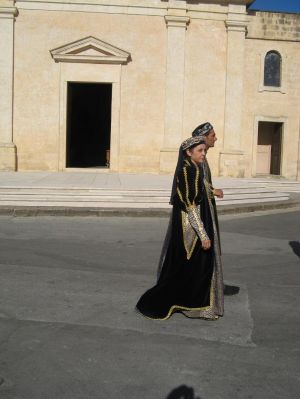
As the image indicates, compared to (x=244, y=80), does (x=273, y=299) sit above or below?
below

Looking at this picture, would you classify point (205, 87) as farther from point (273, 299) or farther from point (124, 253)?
point (273, 299)

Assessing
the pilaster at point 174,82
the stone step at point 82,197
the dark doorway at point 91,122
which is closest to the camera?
→ the stone step at point 82,197

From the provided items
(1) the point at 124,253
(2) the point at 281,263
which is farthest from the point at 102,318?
(2) the point at 281,263

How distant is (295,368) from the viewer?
12.1ft

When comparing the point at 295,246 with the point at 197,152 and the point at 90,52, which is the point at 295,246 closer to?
the point at 197,152

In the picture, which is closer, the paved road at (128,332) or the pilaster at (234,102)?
the paved road at (128,332)

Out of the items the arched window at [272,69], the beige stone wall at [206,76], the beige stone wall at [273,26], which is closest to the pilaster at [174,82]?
the beige stone wall at [206,76]

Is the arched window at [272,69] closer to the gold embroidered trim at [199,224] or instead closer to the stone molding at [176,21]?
the stone molding at [176,21]

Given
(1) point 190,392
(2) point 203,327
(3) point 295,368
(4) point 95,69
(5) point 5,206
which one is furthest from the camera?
(4) point 95,69

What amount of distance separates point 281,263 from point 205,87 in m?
14.7

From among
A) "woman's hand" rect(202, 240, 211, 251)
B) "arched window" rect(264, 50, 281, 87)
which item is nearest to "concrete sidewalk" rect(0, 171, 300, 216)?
"woman's hand" rect(202, 240, 211, 251)

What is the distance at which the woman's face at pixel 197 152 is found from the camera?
471 centimetres

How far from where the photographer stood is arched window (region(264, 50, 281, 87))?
2202 centimetres

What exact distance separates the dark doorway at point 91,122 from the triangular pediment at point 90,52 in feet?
27.7
